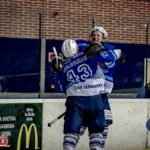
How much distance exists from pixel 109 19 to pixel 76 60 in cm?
464

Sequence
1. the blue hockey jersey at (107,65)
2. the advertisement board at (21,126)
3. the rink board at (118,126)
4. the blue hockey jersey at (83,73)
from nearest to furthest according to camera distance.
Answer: the blue hockey jersey at (83,73), the blue hockey jersey at (107,65), the advertisement board at (21,126), the rink board at (118,126)

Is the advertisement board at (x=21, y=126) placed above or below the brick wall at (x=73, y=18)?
below

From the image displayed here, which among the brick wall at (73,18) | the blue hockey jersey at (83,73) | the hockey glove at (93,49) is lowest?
the blue hockey jersey at (83,73)

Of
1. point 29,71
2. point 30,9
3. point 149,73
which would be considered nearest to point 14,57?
point 29,71

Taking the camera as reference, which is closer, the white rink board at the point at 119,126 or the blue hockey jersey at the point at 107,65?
the blue hockey jersey at the point at 107,65

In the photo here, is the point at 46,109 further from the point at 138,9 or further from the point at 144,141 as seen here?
the point at 138,9

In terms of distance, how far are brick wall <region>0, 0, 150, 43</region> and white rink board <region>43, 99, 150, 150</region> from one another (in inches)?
63.3

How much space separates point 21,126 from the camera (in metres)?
9.97

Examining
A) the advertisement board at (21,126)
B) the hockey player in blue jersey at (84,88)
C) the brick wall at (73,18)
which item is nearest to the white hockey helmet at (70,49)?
the hockey player in blue jersey at (84,88)

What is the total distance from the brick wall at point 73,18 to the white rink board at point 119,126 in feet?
5.28

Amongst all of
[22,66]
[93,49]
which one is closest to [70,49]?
[93,49]

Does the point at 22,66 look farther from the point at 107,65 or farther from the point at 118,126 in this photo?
the point at 107,65

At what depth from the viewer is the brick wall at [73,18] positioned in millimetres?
10836

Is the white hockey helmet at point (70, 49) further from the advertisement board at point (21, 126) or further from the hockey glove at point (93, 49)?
the advertisement board at point (21, 126)
